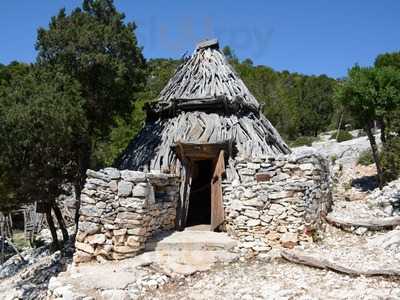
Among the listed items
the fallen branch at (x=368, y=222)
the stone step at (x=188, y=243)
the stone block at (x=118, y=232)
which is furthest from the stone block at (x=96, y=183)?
the fallen branch at (x=368, y=222)

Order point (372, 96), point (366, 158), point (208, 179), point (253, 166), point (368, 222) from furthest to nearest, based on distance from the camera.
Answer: point (366, 158)
point (372, 96)
point (208, 179)
point (253, 166)
point (368, 222)

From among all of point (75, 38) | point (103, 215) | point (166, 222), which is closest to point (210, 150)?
point (166, 222)

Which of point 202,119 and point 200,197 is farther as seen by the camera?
point 200,197

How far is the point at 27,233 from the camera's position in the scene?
1853cm

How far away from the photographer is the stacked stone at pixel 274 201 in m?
7.45

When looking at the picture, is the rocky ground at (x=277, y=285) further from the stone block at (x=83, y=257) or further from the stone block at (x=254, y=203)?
the stone block at (x=83, y=257)

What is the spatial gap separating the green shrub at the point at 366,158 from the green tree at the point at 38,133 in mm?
12384

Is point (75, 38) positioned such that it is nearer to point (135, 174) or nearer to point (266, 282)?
point (135, 174)

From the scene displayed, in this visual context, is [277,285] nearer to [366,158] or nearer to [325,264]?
[325,264]

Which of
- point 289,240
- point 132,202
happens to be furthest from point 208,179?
point 132,202

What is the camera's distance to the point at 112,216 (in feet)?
23.4

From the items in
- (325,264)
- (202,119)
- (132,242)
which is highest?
(202,119)

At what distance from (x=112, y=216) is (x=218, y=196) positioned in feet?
8.24

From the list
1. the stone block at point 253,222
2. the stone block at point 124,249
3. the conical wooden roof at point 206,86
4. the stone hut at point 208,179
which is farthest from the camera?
the conical wooden roof at point 206,86
